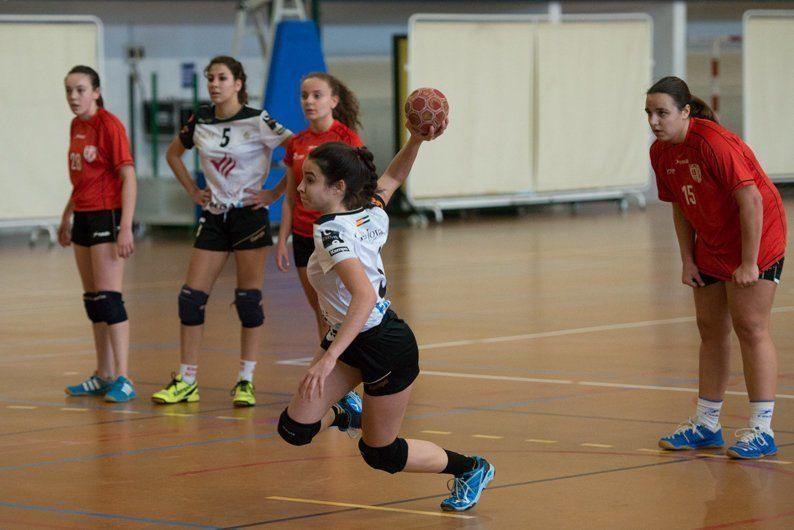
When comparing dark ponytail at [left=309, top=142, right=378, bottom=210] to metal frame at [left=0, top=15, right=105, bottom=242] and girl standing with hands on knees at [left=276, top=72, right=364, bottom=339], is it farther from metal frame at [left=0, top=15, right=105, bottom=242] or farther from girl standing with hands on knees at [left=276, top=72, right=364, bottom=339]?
metal frame at [left=0, top=15, right=105, bottom=242]

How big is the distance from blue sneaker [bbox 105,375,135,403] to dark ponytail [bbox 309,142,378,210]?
10.4 ft

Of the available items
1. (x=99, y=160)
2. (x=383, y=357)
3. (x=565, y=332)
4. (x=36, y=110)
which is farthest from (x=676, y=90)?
(x=36, y=110)

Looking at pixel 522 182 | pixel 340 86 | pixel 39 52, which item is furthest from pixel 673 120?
pixel 522 182

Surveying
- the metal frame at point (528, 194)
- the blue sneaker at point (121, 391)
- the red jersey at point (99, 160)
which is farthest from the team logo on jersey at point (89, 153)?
the metal frame at point (528, 194)

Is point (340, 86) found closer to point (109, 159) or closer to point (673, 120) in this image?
point (109, 159)

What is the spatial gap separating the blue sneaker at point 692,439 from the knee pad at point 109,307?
3399 millimetres

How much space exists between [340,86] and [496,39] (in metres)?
13.9

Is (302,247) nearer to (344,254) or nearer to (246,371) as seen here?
(246,371)

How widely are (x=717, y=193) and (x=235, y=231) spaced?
2931 mm

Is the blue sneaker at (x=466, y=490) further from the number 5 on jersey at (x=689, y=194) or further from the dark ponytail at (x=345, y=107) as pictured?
the dark ponytail at (x=345, y=107)

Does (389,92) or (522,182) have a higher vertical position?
(389,92)

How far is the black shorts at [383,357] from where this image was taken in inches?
199

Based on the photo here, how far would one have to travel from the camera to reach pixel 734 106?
28.3 m

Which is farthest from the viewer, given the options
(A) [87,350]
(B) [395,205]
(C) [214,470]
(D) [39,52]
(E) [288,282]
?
(B) [395,205]
